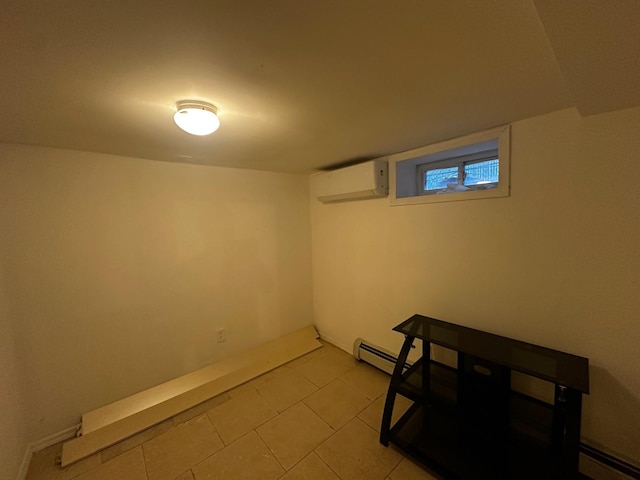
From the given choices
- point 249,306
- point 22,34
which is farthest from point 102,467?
point 22,34

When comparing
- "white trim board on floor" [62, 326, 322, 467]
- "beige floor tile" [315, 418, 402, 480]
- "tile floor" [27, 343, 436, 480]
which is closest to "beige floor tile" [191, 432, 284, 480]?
"tile floor" [27, 343, 436, 480]

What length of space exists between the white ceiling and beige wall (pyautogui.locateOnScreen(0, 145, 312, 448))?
431 mm

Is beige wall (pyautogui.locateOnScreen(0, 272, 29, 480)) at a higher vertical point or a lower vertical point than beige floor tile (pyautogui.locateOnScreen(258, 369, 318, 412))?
higher

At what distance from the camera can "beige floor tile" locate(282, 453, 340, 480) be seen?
1405mm

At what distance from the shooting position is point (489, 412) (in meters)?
1.34

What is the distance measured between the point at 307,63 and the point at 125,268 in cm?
200

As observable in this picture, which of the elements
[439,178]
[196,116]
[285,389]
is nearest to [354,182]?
[439,178]

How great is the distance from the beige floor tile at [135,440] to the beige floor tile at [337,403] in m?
1.03

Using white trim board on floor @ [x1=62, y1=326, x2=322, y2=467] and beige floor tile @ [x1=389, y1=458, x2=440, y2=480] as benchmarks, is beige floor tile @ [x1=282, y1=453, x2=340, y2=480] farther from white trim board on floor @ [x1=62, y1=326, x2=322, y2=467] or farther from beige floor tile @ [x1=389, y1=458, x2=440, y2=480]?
white trim board on floor @ [x1=62, y1=326, x2=322, y2=467]

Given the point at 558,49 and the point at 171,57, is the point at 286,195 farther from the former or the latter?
the point at 558,49

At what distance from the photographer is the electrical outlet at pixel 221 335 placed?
7.91 feet

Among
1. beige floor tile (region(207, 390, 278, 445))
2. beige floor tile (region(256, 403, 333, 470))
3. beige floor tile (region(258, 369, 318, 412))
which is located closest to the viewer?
beige floor tile (region(256, 403, 333, 470))

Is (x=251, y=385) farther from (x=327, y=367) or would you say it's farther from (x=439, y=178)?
(x=439, y=178)

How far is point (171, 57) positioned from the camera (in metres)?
0.80
